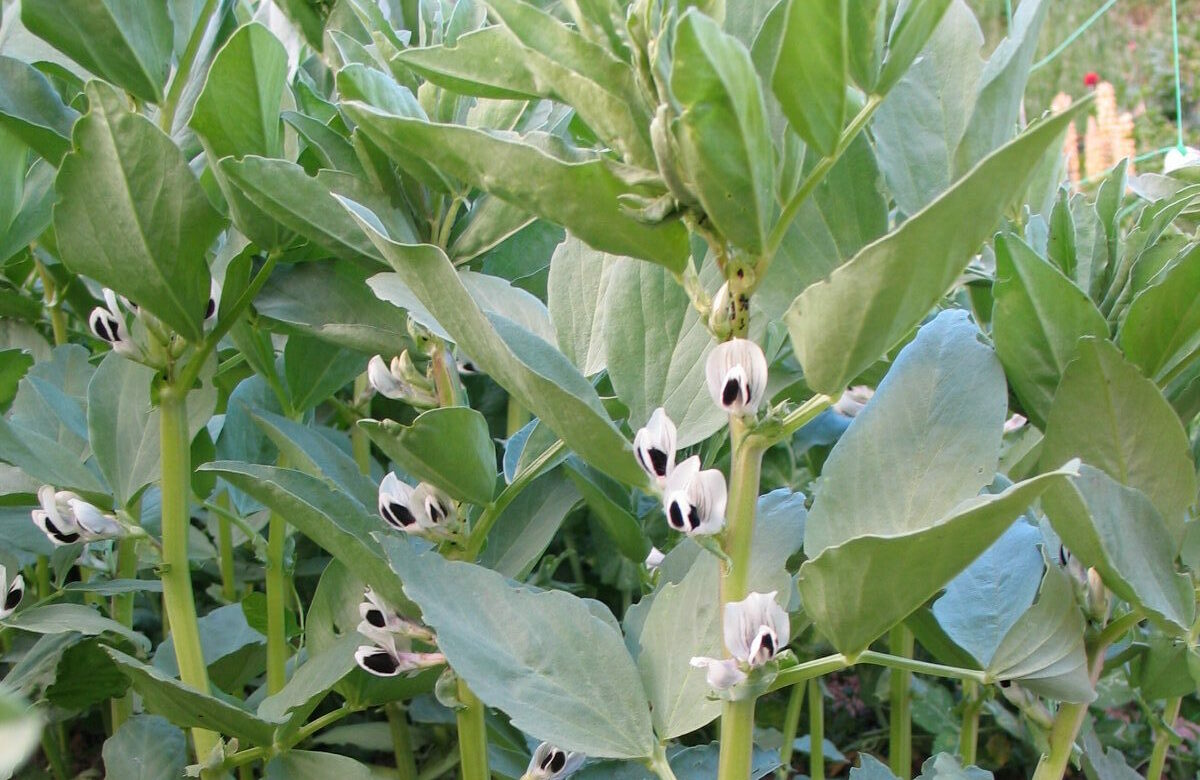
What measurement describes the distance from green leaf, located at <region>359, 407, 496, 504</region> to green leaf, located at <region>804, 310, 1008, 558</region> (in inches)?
8.2

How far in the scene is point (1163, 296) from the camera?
650mm

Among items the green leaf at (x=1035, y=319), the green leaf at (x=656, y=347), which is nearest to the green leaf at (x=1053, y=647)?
the green leaf at (x=1035, y=319)

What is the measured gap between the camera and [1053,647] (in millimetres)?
675

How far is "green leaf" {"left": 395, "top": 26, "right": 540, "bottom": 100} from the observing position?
1.89 ft

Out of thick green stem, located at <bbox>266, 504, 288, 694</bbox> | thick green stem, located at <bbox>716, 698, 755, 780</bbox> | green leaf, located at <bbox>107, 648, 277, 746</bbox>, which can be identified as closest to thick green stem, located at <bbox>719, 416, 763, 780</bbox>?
thick green stem, located at <bbox>716, 698, 755, 780</bbox>

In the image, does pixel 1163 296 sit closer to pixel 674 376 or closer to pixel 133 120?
pixel 674 376

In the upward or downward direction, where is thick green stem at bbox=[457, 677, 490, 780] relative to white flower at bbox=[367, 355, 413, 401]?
downward

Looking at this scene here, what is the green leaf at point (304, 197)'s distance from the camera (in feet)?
2.19

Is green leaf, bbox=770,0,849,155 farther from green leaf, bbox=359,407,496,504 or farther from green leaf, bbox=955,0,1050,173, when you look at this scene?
green leaf, bbox=359,407,496,504

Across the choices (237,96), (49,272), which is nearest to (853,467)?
(237,96)

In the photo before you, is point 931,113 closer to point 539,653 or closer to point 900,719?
point 539,653

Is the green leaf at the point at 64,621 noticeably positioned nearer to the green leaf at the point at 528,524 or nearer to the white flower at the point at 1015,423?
the green leaf at the point at 528,524

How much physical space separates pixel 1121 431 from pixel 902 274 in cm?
25

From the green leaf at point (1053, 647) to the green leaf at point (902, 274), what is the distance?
0.24 metres
